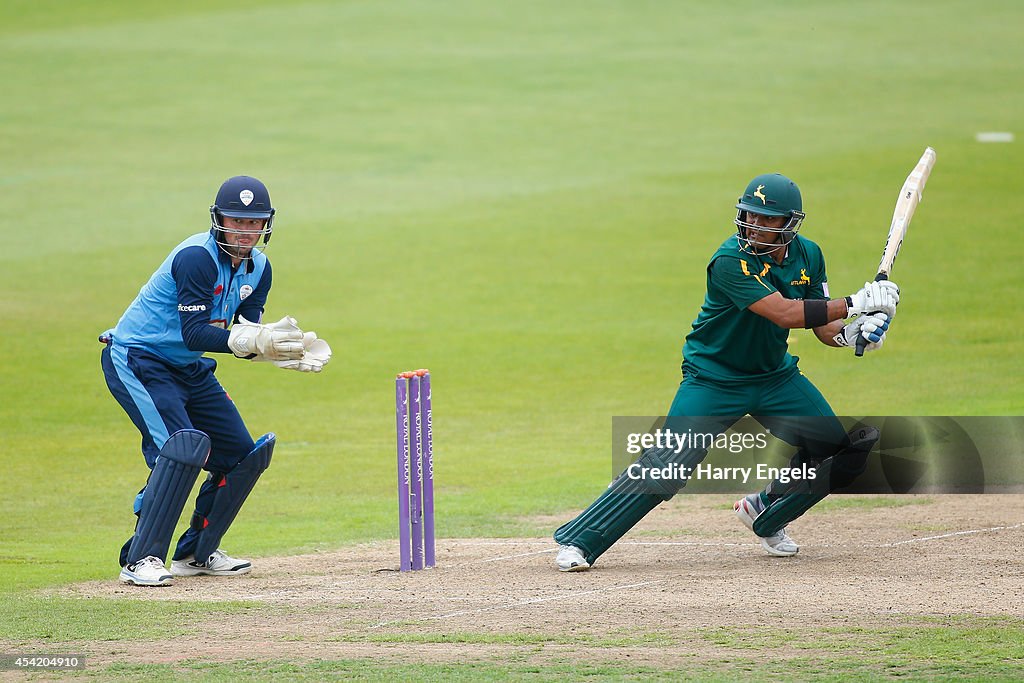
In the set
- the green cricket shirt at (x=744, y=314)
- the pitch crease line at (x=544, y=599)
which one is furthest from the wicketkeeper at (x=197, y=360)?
the green cricket shirt at (x=744, y=314)

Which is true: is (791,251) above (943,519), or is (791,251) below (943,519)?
above

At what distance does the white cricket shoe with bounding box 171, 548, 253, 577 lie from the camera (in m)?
7.89

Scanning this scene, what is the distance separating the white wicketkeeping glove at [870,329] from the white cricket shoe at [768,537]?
3.48 ft

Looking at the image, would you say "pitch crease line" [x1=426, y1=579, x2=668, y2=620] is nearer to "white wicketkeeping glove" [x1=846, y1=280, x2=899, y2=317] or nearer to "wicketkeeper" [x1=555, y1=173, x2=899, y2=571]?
"wicketkeeper" [x1=555, y1=173, x2=899, y2=571]

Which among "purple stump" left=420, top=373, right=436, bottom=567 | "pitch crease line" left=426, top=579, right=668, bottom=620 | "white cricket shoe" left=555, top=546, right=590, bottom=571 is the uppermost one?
"purple stump" left=420, top=373, right=436, bottom=567

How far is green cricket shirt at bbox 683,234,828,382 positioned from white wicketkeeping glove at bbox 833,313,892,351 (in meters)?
0.33

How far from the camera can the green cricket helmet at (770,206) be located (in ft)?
24.1

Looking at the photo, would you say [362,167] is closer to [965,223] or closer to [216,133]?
[216,133]

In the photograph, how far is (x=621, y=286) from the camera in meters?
18.7

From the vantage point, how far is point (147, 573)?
7.46 metres

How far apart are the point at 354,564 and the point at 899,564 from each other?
9.41ft

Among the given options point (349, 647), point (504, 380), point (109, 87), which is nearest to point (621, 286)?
point (504, 380)

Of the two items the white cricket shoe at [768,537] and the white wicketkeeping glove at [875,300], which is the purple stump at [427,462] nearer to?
the white cricket shoe at [768,537]

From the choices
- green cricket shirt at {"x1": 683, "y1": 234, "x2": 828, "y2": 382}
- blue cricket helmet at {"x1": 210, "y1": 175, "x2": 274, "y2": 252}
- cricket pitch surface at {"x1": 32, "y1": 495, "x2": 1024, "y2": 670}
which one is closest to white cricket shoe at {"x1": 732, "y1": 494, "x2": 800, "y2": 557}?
cricket pitch surface at {"x1": 32, "y1": 495, "x2": 1024, "y2": 670}
